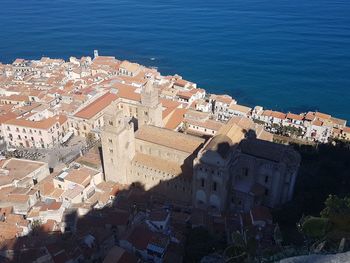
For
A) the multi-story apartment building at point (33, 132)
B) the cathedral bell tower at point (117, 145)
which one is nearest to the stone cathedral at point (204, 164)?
the cathedral bell tower at point (117, 145)

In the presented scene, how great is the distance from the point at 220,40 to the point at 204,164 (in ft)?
296

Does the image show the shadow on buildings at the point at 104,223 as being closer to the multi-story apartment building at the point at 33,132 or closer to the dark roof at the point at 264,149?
the dark roof at the point at 264,149

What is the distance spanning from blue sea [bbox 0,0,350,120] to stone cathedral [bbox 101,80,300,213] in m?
41.8

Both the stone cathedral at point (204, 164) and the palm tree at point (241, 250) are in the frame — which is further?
the stone cathedral at point (204, 164)

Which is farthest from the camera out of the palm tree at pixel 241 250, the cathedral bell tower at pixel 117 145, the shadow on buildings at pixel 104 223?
the cathedral bell tower at pixel 117 145

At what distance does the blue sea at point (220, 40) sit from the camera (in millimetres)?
84625

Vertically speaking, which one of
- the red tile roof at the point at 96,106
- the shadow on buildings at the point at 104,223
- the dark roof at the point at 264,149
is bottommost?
the shadow on buildings at the point at 104,223

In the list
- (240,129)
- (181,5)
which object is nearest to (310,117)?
(240,129)

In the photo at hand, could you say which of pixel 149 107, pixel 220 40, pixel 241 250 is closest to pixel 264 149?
pixel 241 250

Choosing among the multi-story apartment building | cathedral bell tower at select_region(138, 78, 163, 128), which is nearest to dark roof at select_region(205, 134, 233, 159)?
cathedral bell tower at select_region(138, 78, 163, 128)

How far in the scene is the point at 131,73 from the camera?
248ft

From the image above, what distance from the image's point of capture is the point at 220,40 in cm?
11706

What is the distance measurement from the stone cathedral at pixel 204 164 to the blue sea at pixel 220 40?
137 feet

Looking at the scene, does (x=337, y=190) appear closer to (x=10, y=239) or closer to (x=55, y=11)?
(x=10, y=239)
